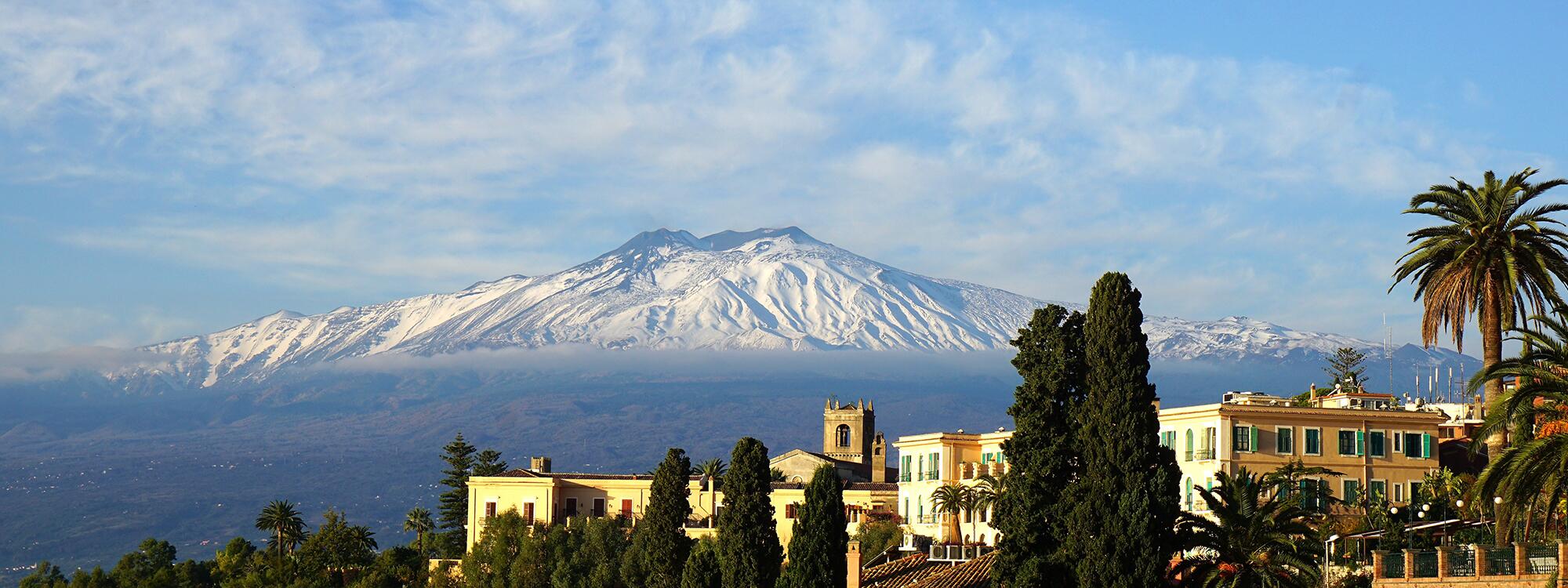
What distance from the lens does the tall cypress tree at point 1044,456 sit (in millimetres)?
53469

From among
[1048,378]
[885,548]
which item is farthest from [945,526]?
[1048,378]

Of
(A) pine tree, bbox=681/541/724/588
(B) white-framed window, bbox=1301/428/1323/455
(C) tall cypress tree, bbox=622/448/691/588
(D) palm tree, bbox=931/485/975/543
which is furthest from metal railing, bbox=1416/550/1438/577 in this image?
(D) palm tree, bbox=931/485/975/543

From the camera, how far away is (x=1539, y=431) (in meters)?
47.1

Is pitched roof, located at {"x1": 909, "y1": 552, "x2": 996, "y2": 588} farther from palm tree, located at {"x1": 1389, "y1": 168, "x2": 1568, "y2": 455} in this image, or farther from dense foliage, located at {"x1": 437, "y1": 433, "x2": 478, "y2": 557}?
dense foliage, located at {"x1": 437, "y1": 433, "x2": 478, "y2": 557}

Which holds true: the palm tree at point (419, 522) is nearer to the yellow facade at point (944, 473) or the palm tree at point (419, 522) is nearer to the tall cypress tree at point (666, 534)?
the yellow facade at point (944, 473)

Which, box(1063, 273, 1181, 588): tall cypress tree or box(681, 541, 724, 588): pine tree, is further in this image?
box(681, 541, 724, 588): pine tree

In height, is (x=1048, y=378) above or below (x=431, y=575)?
above

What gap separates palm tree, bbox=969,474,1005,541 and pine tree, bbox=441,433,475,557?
41.9m

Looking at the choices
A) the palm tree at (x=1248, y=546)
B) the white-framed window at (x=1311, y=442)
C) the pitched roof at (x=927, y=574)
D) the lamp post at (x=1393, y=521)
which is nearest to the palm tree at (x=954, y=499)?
the pitched roof at (x=927, y=574)

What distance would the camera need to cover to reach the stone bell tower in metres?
163

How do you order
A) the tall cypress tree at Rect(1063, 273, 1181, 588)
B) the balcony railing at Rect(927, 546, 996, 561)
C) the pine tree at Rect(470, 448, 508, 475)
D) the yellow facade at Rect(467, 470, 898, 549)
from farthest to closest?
the pine tree at Rect(470, 448, 508, 475) → the yellow facade at Rect(467, 470, 898, 549) → the balcony railing at Rect(927, 546, 996, 561) → the tall cypress tree at Rect(1063, 273, 1181, 588)

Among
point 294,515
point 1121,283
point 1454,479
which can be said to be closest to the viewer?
point 1121,283

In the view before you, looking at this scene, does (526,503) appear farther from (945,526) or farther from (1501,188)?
(1501,188)

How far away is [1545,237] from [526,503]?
68401 millimetres
